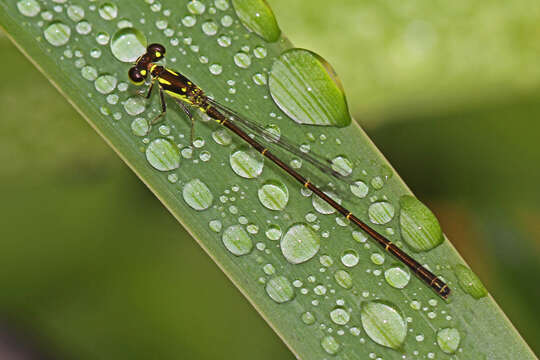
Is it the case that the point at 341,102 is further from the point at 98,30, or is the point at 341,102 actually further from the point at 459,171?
the point at 459,171

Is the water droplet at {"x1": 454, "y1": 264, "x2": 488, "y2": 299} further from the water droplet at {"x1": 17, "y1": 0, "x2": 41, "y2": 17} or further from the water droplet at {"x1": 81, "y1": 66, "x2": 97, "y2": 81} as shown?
the water droplet at {"x1": 17, "y1": 0, "x2": 41, "y2": 17}

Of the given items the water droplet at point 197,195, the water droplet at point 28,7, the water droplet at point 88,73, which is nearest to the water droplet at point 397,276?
the water droplet at point 197,195

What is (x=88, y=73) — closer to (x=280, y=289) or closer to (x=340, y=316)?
(x=280, y=289)

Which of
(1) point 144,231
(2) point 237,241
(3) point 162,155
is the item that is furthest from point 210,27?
(1) point 144,231

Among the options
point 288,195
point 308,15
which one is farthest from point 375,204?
point 308,15

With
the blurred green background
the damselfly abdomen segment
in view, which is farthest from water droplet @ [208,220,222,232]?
the blurred green background

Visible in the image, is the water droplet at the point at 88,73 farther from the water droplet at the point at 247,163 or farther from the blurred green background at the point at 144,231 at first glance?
the blurred green background at the point at 144,231
